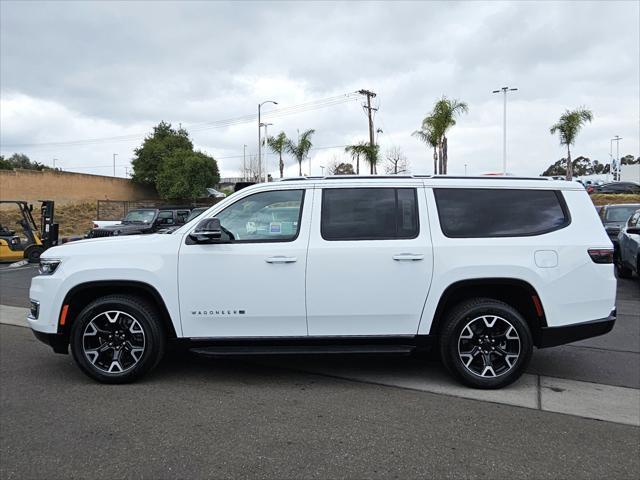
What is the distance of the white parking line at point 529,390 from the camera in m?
4.32

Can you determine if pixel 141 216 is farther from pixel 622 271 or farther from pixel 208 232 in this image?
pixel 208 232

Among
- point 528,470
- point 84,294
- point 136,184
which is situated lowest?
point 528,470

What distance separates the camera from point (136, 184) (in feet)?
155

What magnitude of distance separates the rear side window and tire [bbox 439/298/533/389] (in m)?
0.66

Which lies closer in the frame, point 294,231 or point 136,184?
point 294,231

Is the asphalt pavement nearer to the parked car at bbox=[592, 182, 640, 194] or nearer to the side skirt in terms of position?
the side skirt

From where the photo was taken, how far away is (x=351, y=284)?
4.61 m

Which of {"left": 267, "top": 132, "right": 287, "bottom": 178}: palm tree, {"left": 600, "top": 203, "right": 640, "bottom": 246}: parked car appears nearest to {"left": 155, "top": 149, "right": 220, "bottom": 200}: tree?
{"left": 267, "top": 132, "right": 287, "bottom": 178}: palm tree

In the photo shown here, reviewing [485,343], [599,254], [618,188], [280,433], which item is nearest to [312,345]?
[280,433]

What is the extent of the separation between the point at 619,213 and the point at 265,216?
1263 centimetres

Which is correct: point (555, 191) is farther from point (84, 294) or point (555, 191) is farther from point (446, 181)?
point (84, 294)

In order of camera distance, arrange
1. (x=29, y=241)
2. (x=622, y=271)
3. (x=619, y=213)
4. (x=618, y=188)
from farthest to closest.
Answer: (x=618, y=188), (x=29, y=241), (x=619, y=213), (x=622, y=271)

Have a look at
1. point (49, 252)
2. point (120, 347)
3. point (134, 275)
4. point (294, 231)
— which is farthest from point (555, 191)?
point (49, 252)

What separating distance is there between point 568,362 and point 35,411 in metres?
5.20
